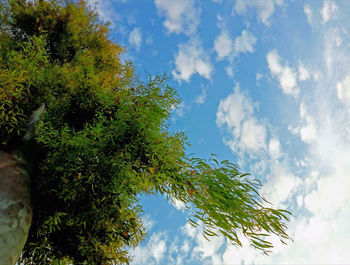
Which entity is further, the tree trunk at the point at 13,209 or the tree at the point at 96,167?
the tree at the point at 96,167

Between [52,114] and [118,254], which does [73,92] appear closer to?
[52,114]

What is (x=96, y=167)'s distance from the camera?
284 centimetres

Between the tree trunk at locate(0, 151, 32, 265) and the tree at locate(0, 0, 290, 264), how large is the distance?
15 cm

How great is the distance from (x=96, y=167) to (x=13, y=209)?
0.80 m

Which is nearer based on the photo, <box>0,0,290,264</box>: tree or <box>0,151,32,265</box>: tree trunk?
<box>0,151,32,265</box>: tree trunk

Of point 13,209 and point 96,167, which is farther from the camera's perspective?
point 96,167

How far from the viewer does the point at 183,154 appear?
3.09m

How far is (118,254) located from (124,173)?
1.02m

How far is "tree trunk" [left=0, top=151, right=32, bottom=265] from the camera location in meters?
2.15

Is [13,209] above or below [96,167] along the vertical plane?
below

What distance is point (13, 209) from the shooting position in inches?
91.5

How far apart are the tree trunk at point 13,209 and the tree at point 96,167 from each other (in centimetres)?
15

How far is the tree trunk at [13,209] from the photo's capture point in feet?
7.07

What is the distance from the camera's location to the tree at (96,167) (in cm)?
277
